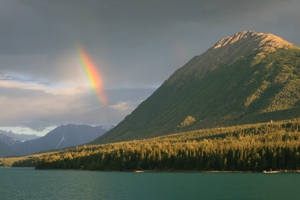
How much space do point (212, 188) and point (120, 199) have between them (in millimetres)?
44600

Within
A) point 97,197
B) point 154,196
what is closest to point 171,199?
point 154,196

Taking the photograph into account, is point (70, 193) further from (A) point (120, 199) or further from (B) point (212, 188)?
(B) point (212, 188)

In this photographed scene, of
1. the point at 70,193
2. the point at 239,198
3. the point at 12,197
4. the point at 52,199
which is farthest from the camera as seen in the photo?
the point at 70,193

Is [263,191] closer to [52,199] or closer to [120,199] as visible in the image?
[120,199]

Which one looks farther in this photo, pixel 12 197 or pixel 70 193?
pixel 70 193

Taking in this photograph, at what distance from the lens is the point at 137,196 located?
388ft

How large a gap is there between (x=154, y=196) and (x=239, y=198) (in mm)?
32789

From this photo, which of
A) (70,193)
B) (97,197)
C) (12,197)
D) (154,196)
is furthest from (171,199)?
(12,197)

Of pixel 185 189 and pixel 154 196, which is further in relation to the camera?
pixel 185 189

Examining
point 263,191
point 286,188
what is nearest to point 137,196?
point 263,191

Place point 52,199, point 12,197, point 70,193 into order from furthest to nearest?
point 70,193 < point 12,197 < point 52,199

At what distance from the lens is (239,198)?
106m

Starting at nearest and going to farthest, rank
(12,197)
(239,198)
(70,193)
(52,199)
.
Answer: (239,198)
(52,199)
(12,197)
(70,193)

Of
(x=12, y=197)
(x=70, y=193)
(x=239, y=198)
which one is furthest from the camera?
(x=70, y=193)
